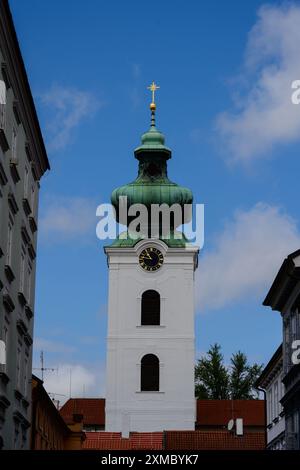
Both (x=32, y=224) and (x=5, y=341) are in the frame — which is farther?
(x=32, y=224)

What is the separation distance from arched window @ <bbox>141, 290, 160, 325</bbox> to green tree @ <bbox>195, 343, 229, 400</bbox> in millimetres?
18696

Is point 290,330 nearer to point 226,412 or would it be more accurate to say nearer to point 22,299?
point 22,299

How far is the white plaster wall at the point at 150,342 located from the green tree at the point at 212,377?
18897mm

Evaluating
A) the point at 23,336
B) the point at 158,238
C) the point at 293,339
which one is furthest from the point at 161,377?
the point at 23,336

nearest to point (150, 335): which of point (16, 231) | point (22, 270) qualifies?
point (22, 270)

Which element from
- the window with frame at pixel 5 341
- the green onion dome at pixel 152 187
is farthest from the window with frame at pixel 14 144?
the green onion dome at pixel 152 187

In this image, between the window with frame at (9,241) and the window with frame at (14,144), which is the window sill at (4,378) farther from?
the window with frame at (14,144)

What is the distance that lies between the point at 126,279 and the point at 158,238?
12.2 feet

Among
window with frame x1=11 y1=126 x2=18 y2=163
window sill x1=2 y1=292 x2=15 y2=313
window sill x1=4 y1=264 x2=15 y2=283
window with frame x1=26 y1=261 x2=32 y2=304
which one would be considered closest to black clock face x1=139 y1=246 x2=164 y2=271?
window with frame x1=26 y1=261 x2=32 y2=304

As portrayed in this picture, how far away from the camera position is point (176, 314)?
8038 cm

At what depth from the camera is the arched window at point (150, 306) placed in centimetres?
8075

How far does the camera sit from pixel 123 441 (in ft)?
245

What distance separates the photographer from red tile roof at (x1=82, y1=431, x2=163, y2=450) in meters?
74.5

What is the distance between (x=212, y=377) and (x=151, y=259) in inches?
852
